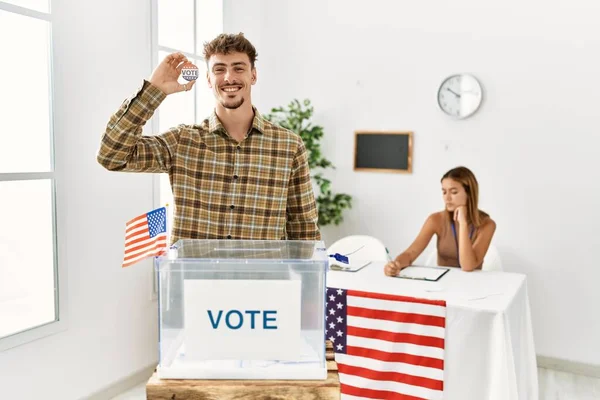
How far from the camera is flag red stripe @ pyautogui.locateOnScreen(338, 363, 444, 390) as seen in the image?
222cm

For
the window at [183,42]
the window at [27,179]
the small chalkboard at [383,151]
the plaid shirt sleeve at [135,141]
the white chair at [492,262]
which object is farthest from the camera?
the small chalkboard at [383,151]

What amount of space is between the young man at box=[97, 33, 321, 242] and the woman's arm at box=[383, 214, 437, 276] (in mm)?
1196

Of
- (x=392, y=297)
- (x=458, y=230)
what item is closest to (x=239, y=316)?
(x=392, y=297)

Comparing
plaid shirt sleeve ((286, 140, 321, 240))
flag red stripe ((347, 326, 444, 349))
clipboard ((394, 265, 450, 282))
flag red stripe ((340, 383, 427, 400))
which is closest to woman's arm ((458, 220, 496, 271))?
clipboard ((394, 265, 450, 282))

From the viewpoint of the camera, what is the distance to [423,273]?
269 cm

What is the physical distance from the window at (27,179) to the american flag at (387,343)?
4.30ft

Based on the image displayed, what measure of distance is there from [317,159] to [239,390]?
2942 mm

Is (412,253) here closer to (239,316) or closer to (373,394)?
(373,394)

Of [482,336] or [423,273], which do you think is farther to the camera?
[423,273]

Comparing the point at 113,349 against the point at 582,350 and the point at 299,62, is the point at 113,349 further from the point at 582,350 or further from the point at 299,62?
the point at 582,350

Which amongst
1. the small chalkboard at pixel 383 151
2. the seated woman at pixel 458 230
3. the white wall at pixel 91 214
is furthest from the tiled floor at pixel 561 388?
the small chalkboard at pixel 383 151

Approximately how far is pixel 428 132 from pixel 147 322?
2128 millimetres

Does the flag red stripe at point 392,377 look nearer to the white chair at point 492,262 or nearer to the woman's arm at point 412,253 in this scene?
the woman's arm at point 412,253

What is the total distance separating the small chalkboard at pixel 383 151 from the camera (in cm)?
374
